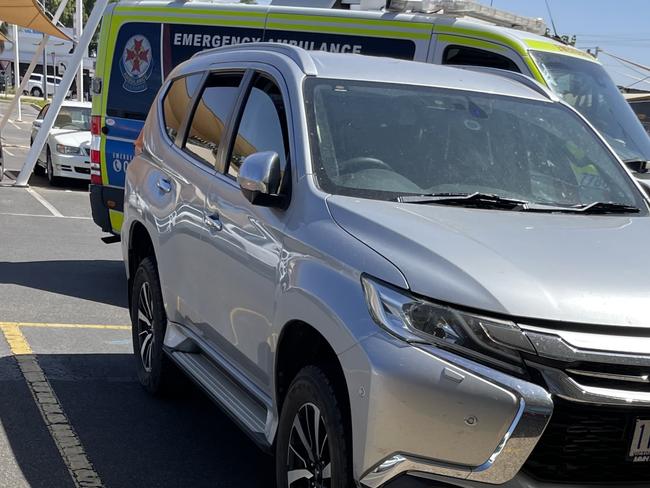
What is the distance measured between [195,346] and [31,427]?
965mm

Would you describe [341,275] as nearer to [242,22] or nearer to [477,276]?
[477,276]

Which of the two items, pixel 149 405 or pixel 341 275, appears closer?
pixel 341 275

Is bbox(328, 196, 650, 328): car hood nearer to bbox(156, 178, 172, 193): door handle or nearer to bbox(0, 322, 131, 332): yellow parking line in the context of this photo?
bbox(156, 178, 172, 193): door handle

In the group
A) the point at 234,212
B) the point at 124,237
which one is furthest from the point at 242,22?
the point at 234,212

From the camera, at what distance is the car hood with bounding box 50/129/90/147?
17.3 meters

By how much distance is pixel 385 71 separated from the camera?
448 centimetres

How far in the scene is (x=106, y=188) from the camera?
9.23 metres

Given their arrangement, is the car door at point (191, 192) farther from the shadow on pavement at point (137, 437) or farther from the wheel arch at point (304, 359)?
the wheel arch at point (304, 359)

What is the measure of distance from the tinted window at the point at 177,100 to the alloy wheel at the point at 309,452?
8.46 feet

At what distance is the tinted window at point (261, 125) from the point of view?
417 centimetres

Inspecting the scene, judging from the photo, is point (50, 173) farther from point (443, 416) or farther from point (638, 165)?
point (443, 416)

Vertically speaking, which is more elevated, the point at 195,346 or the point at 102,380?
the point at 195,346

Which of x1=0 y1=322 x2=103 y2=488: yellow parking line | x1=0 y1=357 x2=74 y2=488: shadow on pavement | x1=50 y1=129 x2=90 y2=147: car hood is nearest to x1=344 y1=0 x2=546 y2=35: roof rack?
x1=0 y1=322 x2=103 y2=488: yellow parking line

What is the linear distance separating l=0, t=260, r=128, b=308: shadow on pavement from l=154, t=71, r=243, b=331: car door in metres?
3.00
